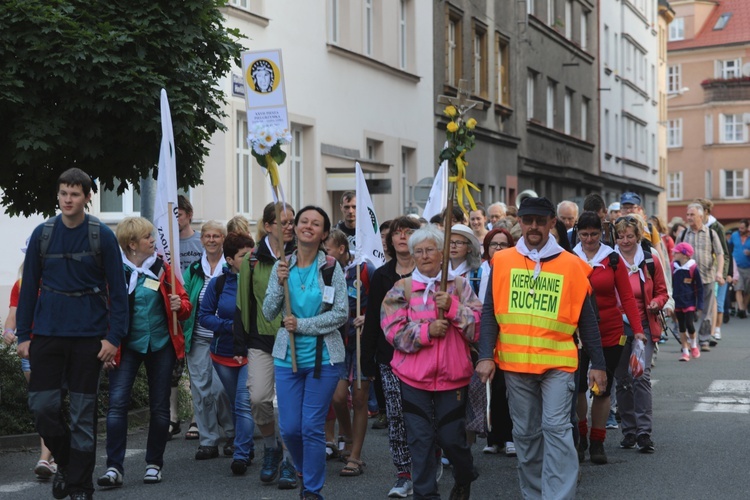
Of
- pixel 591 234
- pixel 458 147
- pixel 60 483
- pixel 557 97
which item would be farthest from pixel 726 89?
pixel 60 483

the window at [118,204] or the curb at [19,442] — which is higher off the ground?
the window at [118,204]

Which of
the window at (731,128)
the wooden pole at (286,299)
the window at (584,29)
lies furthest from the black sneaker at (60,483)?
the window at (731,128)

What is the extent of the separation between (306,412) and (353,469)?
4.78 ft

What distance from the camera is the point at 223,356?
9.49 metres

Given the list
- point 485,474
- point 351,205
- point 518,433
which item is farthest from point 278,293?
point 351,205

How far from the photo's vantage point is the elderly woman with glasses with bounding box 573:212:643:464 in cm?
934

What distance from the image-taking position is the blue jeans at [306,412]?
7609 mm

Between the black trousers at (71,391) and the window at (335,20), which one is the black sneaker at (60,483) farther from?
the window at (335,20)

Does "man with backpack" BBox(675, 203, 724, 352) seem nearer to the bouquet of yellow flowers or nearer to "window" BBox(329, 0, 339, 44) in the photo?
"window" BBox(329, 0, 339, 44)

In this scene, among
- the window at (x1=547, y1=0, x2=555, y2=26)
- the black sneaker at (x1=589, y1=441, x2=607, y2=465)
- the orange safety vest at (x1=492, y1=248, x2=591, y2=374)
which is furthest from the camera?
the window at (x1=547, y1=0, x2=555, y2=26)

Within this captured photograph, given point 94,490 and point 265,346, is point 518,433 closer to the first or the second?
point 265,346

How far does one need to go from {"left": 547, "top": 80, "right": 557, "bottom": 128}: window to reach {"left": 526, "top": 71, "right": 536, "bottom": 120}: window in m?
2.07

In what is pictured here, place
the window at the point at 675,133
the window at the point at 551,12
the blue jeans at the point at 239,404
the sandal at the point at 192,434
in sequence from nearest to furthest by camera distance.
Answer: the blue jeans at the point at 239,404 → the sandal at the point at 192,434 → the window at the point at 551,12 → the window at the point at 675,133

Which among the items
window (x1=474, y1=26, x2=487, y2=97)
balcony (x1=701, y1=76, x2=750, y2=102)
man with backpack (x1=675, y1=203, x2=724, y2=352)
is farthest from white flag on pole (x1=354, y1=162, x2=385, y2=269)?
balcony (x1=701, y1=76, x2=750, y2=102)
